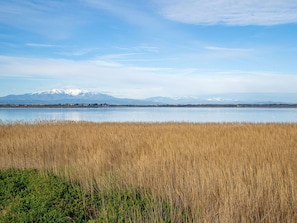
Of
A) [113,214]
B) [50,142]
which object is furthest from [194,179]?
[50,142]

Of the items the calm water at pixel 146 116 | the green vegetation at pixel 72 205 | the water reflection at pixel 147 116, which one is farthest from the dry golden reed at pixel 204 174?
the water reflection at pixel 147 116

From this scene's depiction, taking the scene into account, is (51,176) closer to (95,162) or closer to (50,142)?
(95,162)

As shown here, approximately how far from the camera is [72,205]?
5.31 metres

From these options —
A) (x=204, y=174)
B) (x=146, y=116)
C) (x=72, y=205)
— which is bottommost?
(x=146, y=116)

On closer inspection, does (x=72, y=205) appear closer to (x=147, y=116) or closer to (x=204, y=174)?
(x=204, y=174)

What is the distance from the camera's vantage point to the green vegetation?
4766 millimetres

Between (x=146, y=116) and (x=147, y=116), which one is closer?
(x=147, y=116)

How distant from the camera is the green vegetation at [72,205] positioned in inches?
188

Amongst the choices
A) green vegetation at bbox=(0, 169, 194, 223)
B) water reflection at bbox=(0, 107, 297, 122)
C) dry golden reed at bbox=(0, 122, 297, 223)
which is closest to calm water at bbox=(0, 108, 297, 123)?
water reflection at bbox=(0, 107, 297, 122)

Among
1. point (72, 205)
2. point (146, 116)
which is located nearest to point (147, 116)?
point (146, 116)

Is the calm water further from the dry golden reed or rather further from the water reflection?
the dry golden reed

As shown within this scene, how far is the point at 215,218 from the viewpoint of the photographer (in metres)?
4.49

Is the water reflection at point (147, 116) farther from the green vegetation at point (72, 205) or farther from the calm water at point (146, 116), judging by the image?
the green vegetation at point (72, 205)

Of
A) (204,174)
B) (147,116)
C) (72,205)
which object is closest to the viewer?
(72,205)
